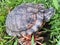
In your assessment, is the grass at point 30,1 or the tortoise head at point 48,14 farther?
the tortoise head at point 48,14

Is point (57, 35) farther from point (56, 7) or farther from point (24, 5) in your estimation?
point (24, 5)

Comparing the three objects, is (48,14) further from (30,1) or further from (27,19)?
(30,1)

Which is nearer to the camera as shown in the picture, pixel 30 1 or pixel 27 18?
pixel 27 18

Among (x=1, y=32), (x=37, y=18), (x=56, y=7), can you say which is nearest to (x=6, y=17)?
(x=1, y=32)

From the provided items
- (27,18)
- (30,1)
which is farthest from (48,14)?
(30,1)

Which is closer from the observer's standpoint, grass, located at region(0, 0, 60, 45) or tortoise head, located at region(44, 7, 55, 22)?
grass, located at region(0, 0, 60, 45)
